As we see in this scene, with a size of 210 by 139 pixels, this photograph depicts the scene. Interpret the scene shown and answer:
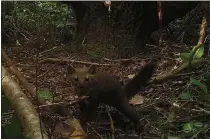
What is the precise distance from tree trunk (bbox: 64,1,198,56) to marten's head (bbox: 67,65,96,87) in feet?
5.13

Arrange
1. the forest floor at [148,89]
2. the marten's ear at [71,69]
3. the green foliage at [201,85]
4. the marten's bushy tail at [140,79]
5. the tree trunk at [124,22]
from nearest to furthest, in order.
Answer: the forest floor at [148,89] → the marten's bushy tail at [140,79] → the green foliage at [201,85] → the marten's ear at [71,69] → the tree trunk at [124,22]

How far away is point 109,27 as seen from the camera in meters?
6.38

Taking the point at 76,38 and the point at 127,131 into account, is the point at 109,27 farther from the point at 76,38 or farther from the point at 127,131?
the point at 127,131

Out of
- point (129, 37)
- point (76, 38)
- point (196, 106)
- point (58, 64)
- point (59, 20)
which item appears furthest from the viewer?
point (59, 20)

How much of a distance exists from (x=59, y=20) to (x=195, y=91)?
15.8ft

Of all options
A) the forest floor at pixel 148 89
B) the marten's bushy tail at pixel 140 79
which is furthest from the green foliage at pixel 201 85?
the marten's bushy tail at pixel 140 79

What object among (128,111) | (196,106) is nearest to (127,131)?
(128,111)

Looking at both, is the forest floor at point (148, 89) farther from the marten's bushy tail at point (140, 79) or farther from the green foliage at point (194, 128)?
the marten's bushy tail at point (140, 79)

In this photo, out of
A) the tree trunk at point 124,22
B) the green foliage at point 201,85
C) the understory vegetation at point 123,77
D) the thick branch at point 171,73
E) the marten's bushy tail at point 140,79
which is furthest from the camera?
the tree trunk at point 124,22

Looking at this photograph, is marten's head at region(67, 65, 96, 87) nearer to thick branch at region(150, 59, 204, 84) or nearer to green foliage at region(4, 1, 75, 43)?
thick branch at region(150, 59, 204, 84)

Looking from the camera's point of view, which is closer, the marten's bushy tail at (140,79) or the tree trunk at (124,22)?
the marten's bushy tail at (140,79)

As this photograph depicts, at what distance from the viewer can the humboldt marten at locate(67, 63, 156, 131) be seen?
4.32m

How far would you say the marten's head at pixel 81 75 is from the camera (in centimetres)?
472

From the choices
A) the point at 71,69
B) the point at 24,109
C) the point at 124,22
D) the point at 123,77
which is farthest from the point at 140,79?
the point at 124,22
